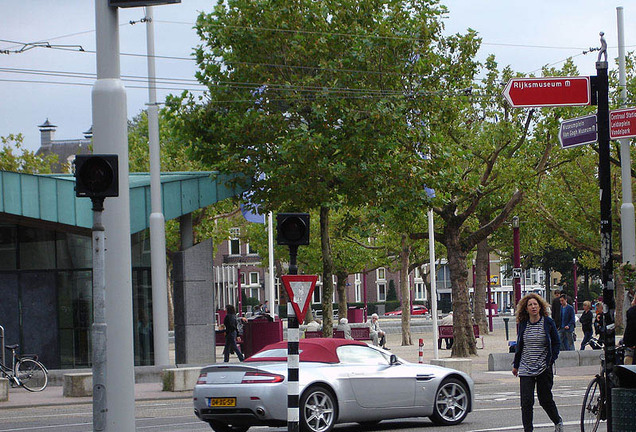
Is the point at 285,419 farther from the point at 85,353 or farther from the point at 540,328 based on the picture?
the point at 85,353

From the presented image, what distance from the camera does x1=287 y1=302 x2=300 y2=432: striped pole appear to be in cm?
1237

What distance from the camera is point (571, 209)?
46750 millimetres

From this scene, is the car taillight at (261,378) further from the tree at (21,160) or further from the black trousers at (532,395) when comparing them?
the tree at (21,160)

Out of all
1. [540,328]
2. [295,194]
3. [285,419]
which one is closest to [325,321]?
[295,194]

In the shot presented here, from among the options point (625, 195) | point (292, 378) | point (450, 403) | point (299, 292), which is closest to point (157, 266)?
point (450, 403)

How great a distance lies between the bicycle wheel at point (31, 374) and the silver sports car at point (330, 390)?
452 inches

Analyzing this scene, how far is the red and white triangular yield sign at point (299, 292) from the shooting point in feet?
43.3

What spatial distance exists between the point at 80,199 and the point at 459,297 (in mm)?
11758

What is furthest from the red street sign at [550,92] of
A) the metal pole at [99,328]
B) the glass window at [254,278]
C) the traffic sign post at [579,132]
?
the glass window at [254,278]

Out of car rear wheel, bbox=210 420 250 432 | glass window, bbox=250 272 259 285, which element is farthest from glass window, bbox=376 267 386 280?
car rear wheel, bbox=210 420 250 432

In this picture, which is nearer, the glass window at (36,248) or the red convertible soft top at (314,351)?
the red convertible soft top at (314,351)

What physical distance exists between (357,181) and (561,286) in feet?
228

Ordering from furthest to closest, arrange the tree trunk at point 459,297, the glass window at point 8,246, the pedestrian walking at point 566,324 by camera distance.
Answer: the tree trunk at point 459,297, the pedestrian walking at point 566,324, the glass window at point 8,246

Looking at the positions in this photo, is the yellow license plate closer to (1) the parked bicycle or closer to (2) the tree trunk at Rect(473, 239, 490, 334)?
(1) the parked bicycle
